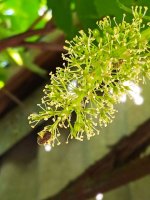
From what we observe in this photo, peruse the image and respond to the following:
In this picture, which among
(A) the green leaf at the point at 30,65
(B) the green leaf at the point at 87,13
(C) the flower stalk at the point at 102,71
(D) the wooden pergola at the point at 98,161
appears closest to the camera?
(C) the flower stalk at the point at 102,71

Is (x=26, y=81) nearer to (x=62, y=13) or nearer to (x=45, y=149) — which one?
(x=45, y=149)

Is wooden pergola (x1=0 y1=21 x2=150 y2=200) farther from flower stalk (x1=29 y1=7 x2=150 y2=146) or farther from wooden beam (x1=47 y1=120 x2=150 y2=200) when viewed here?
flower stalk (x1=29 y1=7 x2=150 y2=146)

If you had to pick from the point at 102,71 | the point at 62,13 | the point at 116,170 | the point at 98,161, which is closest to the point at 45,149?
the point at 98,161

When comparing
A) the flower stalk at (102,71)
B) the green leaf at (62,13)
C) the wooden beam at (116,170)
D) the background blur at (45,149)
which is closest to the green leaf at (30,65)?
the background blur at (45,149)

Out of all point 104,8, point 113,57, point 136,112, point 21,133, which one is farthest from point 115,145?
point 113,57

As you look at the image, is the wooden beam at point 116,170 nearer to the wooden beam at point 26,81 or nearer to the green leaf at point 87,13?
the wooden beam at point 26,81

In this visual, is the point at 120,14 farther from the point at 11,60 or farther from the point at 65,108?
the point at 11,60
